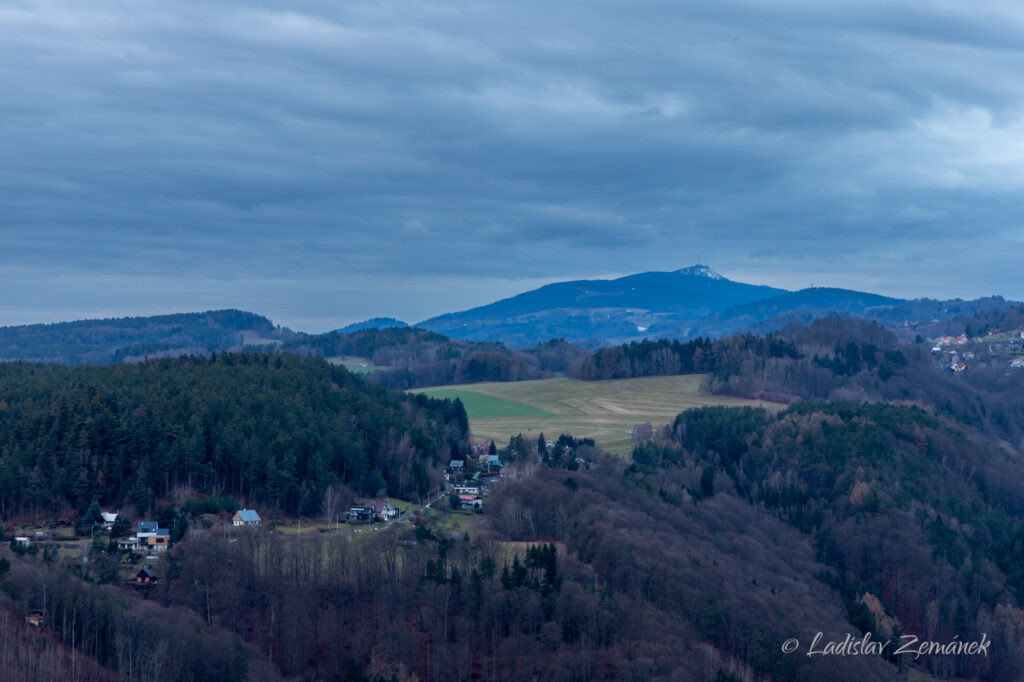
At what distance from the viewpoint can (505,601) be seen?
153 feet

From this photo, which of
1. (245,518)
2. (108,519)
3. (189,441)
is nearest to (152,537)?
(108,519)

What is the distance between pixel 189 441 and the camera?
74.2m

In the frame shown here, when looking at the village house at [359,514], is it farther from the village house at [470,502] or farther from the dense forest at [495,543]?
the village house at [470,502]

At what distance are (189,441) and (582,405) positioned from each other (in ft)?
251

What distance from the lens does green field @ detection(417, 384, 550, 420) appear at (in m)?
138

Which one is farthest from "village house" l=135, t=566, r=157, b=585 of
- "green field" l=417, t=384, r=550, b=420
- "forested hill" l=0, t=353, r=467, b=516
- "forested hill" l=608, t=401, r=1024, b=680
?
"green field" l=417, t=384, r=550, b=420

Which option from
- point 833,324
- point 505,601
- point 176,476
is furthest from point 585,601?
point 833,324

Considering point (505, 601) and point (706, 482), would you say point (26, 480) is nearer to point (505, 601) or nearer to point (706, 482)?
point (505, 601)

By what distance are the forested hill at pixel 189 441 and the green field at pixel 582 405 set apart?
90.7 feet

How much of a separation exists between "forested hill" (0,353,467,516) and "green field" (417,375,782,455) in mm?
27654

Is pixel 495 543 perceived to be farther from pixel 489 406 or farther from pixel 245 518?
pixel 489 406

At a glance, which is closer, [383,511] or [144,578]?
[144,578]

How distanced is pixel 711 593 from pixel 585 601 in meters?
8.46

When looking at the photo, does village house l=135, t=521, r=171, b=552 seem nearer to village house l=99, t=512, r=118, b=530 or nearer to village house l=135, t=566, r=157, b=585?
village house l=99, t=512, r=118, b=530
